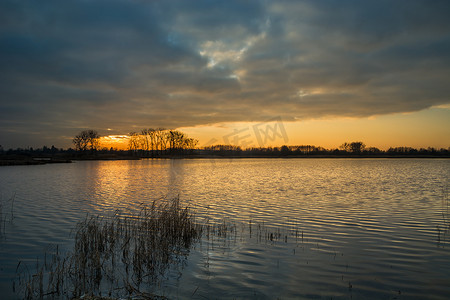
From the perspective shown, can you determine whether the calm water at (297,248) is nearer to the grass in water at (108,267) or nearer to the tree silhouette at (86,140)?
the grass in water at (108,267)

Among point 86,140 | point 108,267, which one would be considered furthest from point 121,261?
point 86,140

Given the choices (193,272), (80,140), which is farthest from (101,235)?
(80,140)

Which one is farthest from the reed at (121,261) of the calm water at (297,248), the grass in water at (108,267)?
the calm water at (297,248)

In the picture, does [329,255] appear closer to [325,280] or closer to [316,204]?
[325,280]

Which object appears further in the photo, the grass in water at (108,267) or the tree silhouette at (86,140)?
the tree silhouette at (86,140)

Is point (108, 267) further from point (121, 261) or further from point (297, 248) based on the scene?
point (297, 248)

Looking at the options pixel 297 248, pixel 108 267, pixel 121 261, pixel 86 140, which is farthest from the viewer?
pixel 86 140

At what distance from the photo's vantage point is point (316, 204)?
17.7m

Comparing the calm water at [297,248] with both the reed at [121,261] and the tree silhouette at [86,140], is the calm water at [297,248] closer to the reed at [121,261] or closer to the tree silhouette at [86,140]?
the reed at [121,261]

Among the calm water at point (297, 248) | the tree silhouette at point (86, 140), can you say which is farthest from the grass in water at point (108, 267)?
the tree silhouette at point (86, 140)

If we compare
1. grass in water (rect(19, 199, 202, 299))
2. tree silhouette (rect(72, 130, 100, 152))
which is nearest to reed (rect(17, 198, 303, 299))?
grass in water (rect(19, 199, 202, 299))

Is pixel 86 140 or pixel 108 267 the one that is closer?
pixel 108 267

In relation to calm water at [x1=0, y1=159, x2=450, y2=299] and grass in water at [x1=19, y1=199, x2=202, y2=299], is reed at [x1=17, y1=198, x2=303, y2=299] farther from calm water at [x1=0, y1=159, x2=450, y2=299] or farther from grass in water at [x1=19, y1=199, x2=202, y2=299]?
calm water at [x1=0, y1=159, x2=450, y2=299]

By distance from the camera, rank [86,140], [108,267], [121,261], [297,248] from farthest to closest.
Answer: [86,140] → [297,248] → [121,261] → [108,267]
